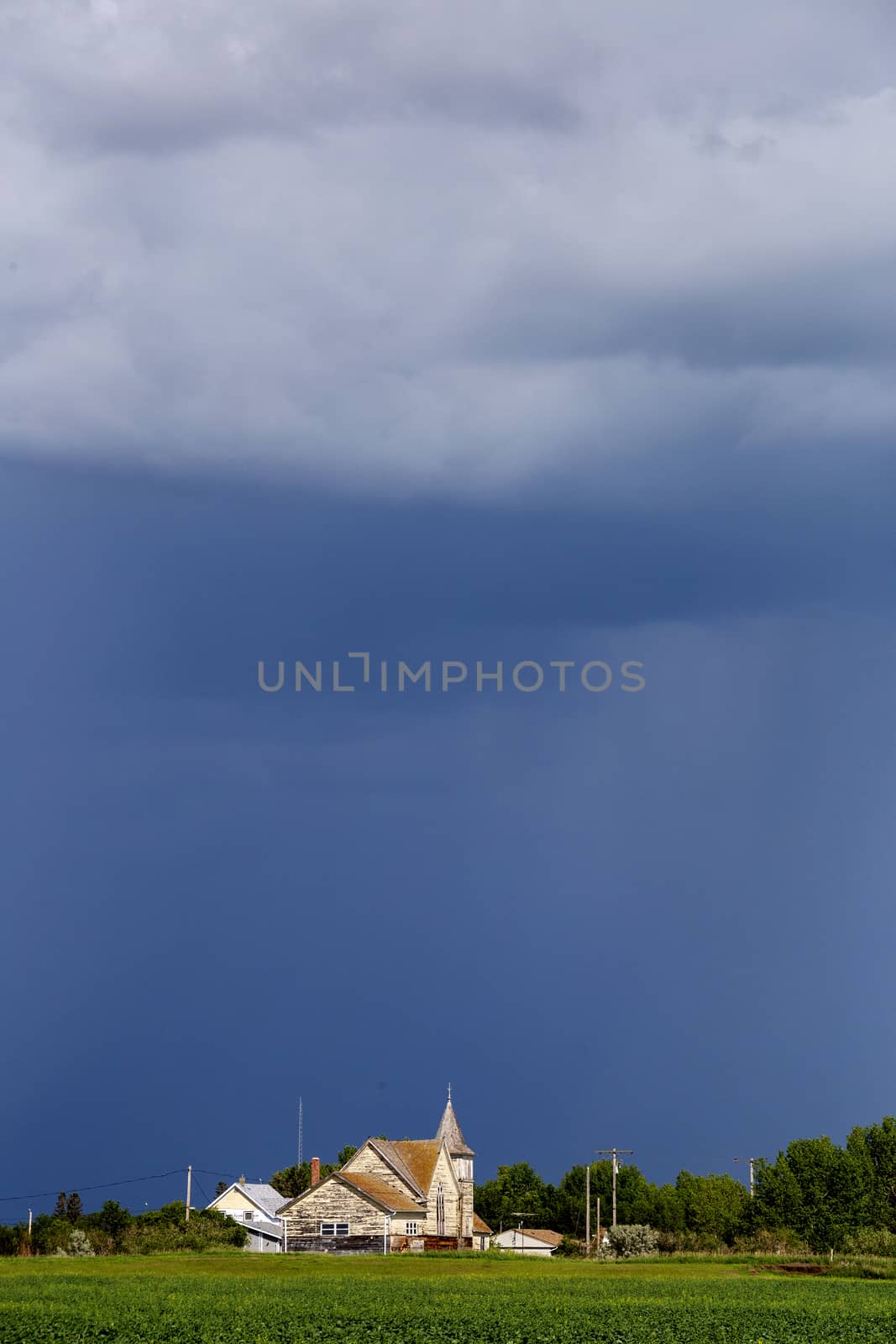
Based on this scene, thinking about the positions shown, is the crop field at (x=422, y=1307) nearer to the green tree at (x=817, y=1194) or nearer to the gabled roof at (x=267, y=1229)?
the green tree at (x=817, y=1194)

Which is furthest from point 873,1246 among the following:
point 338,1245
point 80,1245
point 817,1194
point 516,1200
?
point 516,1200

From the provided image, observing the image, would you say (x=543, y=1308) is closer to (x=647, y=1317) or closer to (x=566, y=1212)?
(x=647, y=1317)

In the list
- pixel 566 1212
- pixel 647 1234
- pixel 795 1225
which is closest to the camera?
pixel 647 1234

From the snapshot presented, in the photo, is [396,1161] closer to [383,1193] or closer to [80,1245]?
[383,1193]

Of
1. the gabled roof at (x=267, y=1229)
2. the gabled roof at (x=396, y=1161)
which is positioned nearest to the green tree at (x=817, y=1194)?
the gabled roof at (x=396, y=1161)

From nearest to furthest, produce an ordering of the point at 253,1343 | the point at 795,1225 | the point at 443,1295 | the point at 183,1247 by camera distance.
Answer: the point at 253,1343, the point at 443,1295, the point at 183,1247, the point at 795,1225

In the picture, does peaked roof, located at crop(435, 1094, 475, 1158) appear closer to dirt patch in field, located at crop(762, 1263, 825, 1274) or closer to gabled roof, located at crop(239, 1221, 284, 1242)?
gabled roof, located at crop(239, 1221, 284, 1242)

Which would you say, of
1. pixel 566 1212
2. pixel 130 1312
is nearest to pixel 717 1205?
pixel 566 1212
